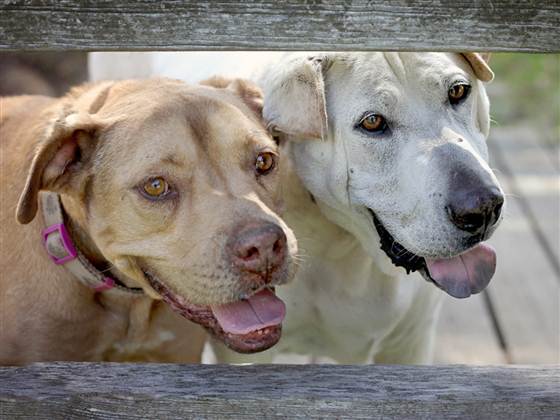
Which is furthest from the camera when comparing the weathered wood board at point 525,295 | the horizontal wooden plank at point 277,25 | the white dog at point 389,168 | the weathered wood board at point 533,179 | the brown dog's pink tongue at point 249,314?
the weathered wood board at point 533,179

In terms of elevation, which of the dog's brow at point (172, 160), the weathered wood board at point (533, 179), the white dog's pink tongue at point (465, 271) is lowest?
the weathered wood board at point (533, 179)

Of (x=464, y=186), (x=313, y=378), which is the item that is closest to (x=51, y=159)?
(x=313, y=378)

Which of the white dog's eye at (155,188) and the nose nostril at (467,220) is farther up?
the white dog's eye at (155,188)

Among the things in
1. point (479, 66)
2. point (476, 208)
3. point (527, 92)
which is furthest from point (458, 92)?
point (527, 92)

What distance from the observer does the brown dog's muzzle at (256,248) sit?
8.96ft

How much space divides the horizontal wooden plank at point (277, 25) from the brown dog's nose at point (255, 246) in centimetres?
54

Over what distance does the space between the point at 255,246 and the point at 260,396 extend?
0.42 m

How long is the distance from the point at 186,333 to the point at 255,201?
801 millimetres

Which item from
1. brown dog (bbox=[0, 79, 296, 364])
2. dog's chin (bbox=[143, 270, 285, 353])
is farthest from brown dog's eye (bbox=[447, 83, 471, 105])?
dog's chin (bbox=[143, 270, 285, 353])

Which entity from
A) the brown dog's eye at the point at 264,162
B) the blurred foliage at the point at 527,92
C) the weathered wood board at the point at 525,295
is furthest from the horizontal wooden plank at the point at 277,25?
the blurred foliage at the point at 527,92

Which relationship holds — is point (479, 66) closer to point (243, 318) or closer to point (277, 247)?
point (277, 247)

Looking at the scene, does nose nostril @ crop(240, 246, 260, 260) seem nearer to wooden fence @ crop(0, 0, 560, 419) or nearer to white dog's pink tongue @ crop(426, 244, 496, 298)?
wooden fence @ crop(0, 0, 560, 419)

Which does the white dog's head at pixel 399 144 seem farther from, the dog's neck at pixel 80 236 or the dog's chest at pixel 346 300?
the dog's neck at pixel 80 236

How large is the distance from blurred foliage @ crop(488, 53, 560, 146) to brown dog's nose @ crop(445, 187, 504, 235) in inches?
180
